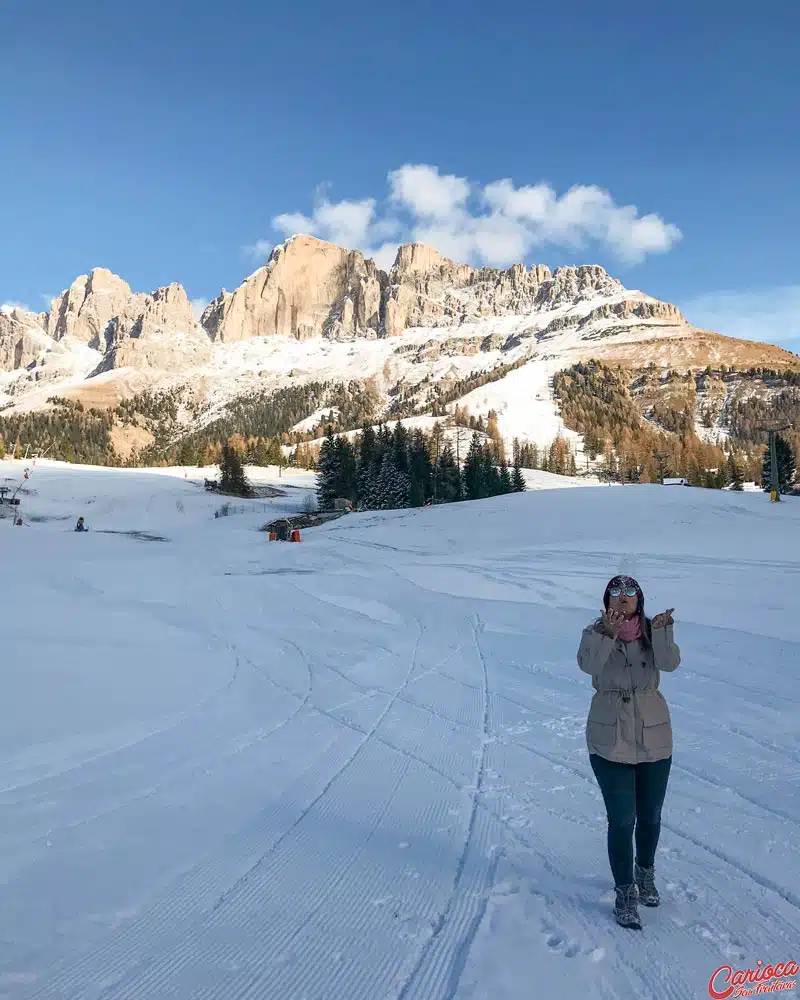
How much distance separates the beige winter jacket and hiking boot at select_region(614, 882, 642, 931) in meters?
0.75

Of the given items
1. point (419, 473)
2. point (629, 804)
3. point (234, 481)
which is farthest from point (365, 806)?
point (234, 481)

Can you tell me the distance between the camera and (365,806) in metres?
5.32

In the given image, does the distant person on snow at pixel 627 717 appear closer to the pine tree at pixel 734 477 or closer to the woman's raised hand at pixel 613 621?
the woman's raised hand at pixel 613 621

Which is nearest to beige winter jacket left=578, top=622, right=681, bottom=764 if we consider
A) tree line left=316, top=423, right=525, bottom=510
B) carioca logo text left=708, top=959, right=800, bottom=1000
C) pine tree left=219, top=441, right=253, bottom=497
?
carioca logo text left=708, top=959, right=800, bottom=1000

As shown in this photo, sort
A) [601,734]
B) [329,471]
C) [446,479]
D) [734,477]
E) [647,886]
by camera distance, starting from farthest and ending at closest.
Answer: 1. [734,477]
2. [446,479]
3. [329,471]
4. [647,886]
5. [601,734]

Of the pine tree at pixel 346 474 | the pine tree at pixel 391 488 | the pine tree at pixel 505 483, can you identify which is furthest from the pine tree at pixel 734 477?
the pine tree at pixel 346 474

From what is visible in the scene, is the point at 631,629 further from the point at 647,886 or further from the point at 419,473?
the point at 419,473

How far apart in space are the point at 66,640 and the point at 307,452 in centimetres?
13246

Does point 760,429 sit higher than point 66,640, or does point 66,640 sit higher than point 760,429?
point 760,429

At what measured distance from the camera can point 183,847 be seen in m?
4.60

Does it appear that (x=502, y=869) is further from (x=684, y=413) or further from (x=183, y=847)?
(x=684, y=413)

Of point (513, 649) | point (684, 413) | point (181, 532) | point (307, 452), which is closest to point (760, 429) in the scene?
point (684, 413)

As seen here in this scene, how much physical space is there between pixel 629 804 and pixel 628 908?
1.94 feet

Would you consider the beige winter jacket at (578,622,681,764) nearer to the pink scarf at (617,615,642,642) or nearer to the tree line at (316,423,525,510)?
the pink scarf at (617,615,642,642)
